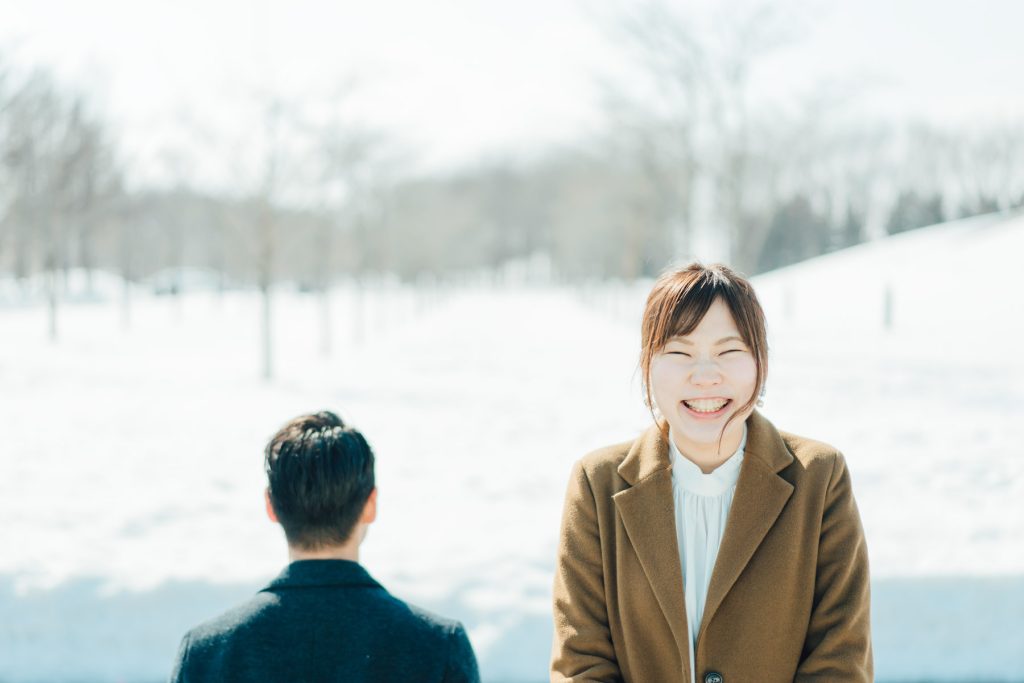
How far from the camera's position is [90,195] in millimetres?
24797

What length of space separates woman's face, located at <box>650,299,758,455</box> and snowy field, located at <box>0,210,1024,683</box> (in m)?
2.34

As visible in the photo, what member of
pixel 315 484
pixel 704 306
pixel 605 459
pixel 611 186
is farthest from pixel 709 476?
pixel 611 186

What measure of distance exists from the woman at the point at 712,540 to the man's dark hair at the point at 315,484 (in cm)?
56

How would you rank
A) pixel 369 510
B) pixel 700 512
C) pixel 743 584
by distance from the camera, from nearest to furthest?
pixel 369 510
pixel 743 584
pixel 700 512

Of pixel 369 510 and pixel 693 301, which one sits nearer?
pixel 369 510

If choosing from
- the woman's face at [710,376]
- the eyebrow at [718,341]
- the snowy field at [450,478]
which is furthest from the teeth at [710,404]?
the snowy field at [450,478]

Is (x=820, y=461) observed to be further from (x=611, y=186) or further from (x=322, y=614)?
(x=611, y=186)

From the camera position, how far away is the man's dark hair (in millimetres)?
1747

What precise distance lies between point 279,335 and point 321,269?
11.3 feet

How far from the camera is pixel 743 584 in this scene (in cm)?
197

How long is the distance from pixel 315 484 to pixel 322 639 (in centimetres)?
28

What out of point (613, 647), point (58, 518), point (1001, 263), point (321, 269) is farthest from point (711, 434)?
point (1001, 263)

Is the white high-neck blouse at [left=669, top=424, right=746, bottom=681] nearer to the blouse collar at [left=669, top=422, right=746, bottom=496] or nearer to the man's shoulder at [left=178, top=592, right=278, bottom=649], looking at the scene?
the blouse collar at [left=669, top=422, right=746, bottom=496]

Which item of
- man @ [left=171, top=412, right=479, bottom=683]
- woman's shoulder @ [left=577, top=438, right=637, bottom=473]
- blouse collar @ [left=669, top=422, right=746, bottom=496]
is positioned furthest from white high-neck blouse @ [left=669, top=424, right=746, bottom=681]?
man @ [left=171, top=412, right=479, bottom=683]
